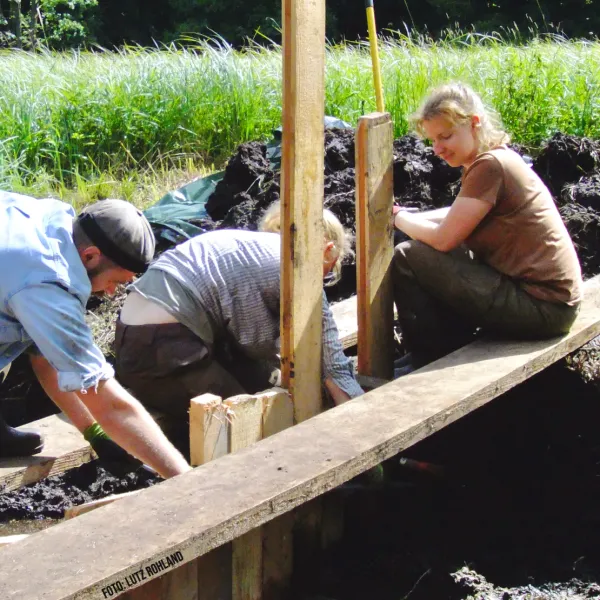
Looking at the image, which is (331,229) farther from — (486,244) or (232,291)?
(486,244)

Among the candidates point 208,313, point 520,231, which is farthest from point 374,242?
point 208,313

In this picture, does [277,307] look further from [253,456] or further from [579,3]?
[579,3]

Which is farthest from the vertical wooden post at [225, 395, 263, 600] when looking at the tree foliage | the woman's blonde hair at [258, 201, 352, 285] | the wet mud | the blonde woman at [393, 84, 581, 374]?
the tree foliage

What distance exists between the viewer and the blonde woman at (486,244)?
3.79 metres

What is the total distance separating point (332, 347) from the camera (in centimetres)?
362

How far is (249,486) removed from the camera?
108 inches

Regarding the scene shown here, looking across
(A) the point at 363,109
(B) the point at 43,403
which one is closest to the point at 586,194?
(A) the point at 363,109

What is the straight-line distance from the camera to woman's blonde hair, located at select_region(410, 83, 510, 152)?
3.76 metres

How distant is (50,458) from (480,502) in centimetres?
205

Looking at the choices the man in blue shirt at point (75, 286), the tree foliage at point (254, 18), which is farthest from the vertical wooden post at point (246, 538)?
the tree foliage at point (254, 18)

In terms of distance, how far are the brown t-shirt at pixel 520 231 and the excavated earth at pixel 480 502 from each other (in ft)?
2.14

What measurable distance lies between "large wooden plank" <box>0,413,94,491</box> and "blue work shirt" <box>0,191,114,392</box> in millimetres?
839

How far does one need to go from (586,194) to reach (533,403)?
5.65 feet

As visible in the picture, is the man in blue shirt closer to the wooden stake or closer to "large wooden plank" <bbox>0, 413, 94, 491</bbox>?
the wooden stake
